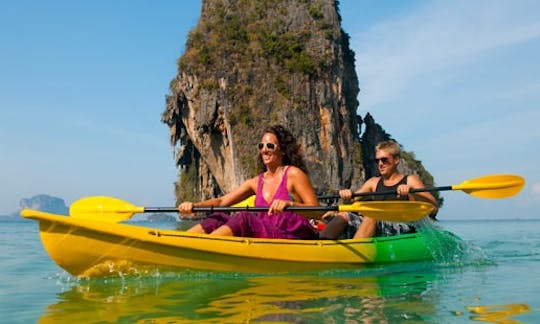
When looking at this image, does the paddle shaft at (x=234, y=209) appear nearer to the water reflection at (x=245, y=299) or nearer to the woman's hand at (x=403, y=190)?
the water reflection at (x=245, y=299)

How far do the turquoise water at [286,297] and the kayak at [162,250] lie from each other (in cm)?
12

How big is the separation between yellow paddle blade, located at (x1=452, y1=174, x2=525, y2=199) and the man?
52cm

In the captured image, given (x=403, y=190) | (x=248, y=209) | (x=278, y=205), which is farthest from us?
(x=403, y=190)

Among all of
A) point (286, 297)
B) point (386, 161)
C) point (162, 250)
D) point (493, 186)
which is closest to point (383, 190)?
point (386, 161)

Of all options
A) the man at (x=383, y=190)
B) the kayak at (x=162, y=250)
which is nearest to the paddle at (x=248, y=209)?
the kayak at (x=162, y=250)

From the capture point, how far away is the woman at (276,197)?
530 centimetres

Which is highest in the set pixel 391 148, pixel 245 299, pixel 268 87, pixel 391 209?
pixel 268 87

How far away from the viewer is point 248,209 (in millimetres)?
5266

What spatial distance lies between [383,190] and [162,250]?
9.62ft

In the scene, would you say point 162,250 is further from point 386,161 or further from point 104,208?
point 386,161

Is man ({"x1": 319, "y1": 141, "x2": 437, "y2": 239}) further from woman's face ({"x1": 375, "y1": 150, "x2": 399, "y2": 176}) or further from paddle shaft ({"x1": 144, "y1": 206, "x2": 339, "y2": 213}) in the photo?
paddle shaft ({"x1": 144, "y1": 206, "x2": 339, "y2": 213})

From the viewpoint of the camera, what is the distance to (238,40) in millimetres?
32719

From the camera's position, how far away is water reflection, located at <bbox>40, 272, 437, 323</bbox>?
11.4ft

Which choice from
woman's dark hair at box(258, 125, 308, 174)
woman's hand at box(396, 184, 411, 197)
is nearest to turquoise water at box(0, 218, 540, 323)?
woman's hand at box(396, 184, 411, 197)
